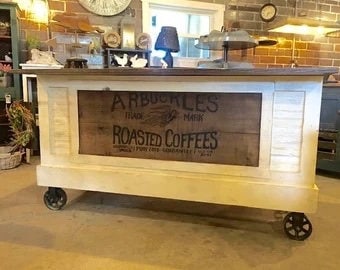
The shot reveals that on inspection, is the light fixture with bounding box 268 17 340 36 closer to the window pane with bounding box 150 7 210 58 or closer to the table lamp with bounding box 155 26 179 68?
the window pane with bounding box 150 7 210 58

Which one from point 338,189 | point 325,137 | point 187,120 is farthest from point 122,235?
point 325,137

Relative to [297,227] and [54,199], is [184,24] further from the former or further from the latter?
[297,227]

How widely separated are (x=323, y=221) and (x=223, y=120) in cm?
95

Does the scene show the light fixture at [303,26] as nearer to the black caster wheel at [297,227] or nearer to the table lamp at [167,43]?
the table lamp at [167,43]

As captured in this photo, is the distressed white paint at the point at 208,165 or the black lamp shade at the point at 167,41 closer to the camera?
the distressed white paint at the point at 208,165

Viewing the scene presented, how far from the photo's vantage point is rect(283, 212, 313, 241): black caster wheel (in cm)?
176

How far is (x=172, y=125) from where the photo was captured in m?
1.88

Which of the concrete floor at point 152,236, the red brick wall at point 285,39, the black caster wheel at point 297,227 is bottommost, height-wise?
the concrete floor at point 152,236

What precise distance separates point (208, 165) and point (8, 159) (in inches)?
90.8

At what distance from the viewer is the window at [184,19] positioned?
4.47 m

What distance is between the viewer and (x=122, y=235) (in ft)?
5.85

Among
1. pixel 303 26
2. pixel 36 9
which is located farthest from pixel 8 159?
pixel 303 26

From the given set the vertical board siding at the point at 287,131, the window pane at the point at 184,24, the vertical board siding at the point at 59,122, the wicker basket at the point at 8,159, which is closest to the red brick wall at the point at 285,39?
the window pane at the point at 184,24

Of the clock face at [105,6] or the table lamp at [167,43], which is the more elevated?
the clock face at [105,6]
